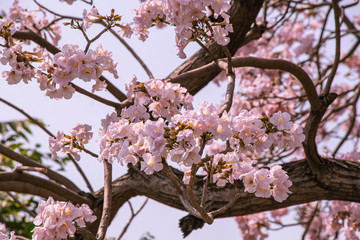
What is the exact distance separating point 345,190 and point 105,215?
58.6 inches

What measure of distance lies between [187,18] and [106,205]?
918 millimetres

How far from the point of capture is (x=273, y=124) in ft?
5.93

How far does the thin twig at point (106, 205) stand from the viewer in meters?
1.93

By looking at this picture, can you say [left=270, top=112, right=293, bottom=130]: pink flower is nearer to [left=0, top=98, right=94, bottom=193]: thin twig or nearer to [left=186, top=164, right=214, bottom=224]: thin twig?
[left=186, top=164, right=214, bottom=224]: thin twig

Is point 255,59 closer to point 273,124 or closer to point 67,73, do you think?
point 273,124

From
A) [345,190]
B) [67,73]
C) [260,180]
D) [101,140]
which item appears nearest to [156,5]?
[67,73]

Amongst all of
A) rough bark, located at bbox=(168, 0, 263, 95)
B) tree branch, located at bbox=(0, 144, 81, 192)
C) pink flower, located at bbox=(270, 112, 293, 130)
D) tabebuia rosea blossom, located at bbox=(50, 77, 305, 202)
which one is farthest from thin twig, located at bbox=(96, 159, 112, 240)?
rough bark, located at bbox=(168, 0, 263, 95)

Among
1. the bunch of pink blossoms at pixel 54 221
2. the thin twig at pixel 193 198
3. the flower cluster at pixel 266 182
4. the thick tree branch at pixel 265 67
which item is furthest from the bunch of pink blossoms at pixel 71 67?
the flower cluster at pixel 266 182

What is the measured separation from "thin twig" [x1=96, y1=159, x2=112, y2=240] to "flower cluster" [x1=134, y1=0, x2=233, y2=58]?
0.71 metres

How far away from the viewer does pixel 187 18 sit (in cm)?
183

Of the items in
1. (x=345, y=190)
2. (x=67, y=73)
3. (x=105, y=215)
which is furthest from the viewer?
(x=345, y=190)

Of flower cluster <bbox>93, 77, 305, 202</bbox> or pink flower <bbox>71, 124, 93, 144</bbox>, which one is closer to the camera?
flower cluster <bbox>93, 77, 305, 202</bbox>

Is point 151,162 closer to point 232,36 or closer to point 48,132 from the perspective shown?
point 48,132

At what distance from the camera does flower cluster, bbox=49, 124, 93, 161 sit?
202 cm
